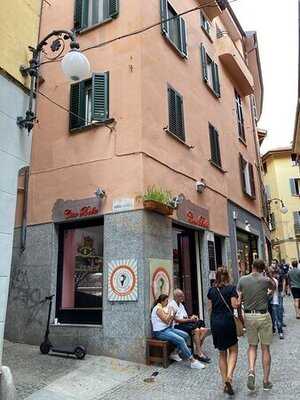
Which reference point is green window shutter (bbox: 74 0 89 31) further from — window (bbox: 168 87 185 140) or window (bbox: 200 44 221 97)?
window (bbox: 200 44 221 97)

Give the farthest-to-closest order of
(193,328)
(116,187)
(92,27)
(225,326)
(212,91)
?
(212,91) < (92,27) < (116,187) < (193,328) < (225,326)

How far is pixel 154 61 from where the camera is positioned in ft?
32.4

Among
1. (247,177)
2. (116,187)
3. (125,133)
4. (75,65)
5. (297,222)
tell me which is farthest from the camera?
(297,222)

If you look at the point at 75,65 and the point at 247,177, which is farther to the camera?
the point at 247,177

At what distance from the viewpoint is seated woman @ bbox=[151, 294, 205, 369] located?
24.2 ft

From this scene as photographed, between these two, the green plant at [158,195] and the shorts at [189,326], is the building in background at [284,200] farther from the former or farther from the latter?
Result: the shorts at [189,326]

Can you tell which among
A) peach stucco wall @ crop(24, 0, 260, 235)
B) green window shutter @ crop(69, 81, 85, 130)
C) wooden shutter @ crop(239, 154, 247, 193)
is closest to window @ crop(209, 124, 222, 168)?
peach stucco wall @ crop(24, 0, 260, 235)

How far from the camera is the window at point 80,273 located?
8.74m

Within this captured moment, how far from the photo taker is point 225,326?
19.8 ft

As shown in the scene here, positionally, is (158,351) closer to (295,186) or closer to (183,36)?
(183,36)

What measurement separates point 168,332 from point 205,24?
11153 mm

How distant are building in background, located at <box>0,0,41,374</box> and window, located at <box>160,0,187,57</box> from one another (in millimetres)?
4598

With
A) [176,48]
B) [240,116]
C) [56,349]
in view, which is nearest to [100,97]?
Answer: [176,48]

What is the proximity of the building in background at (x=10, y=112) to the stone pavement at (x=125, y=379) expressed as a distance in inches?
48.6
